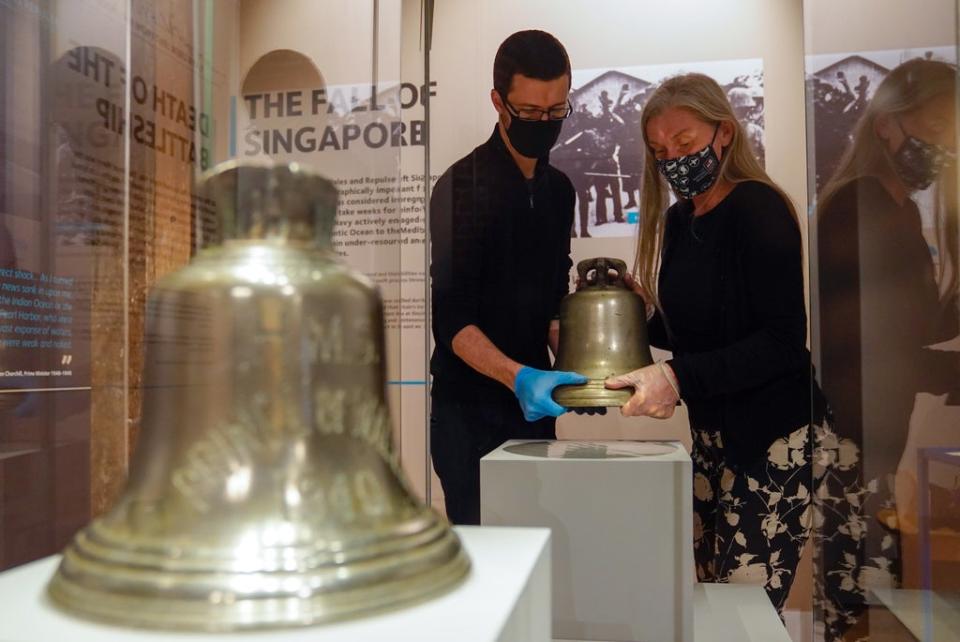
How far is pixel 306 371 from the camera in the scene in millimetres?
1102

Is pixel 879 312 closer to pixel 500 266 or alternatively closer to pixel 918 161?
pixel 918 161

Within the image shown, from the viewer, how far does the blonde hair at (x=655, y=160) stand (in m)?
3.41

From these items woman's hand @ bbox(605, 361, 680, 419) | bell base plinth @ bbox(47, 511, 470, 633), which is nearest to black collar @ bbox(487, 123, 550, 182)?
woman's hand @ bbox(605, 361, 680, 419)

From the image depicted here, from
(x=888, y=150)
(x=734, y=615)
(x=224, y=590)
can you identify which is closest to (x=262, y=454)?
(x=224, y=590)

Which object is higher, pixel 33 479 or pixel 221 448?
pixel 221 448

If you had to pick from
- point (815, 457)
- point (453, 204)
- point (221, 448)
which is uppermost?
point (453, 204)

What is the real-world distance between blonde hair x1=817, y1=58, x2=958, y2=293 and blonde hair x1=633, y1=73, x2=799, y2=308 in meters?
0.36

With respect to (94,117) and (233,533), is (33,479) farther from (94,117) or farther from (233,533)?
(233,533)

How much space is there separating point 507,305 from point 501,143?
0.69m

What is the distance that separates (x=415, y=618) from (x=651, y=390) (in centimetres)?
219

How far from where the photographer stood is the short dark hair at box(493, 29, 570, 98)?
3.55 metres

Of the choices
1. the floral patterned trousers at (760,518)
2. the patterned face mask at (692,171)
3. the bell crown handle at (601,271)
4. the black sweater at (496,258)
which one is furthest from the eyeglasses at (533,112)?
the floral patterned trousers at (760,518)

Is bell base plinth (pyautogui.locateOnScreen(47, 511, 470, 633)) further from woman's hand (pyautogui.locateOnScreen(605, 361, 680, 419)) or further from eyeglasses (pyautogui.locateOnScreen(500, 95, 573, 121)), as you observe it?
eyeglasses (pyautogui.locateOnScreen(500, 95, 573, 121))

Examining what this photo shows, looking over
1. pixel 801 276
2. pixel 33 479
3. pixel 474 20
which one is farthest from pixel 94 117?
pixel 801 276
